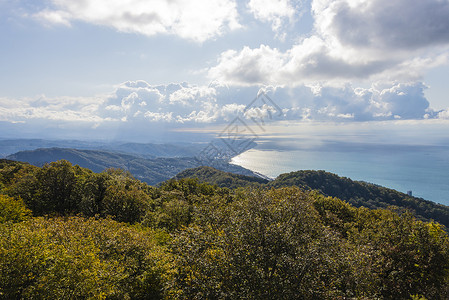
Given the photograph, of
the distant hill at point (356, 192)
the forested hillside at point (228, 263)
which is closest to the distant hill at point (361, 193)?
the distant hill at point (356, 192)

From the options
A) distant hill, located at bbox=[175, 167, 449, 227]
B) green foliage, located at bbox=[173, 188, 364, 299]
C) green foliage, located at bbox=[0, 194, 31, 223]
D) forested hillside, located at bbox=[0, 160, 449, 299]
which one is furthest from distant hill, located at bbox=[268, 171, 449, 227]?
green foliage, located at bbox=[173, 188, 364, 299]

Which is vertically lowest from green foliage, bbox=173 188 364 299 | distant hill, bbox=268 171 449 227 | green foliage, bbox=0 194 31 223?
distant hill, bbox=268 171 449 227

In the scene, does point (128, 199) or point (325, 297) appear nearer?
point (325, 297)

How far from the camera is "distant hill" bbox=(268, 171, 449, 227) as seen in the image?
5416 inches

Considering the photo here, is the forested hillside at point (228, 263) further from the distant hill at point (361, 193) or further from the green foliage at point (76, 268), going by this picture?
the distant hill at point (361, 193)

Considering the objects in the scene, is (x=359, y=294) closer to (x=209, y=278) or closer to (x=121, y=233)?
(x=209, y=278)

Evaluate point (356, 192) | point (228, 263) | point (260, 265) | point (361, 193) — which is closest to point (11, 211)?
point (228, 263)

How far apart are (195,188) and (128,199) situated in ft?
73.9

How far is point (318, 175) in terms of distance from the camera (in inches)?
7520

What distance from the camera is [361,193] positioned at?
171m

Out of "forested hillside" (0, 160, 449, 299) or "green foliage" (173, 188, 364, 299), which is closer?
"green foliage" (173, 188, 364, 299)

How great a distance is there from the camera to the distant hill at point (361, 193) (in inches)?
5416

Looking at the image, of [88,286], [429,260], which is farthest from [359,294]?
[88,286]

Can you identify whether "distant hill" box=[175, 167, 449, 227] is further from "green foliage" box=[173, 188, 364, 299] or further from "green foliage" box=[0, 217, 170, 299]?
"green foliage" box=[173, 188, 364, 299]
